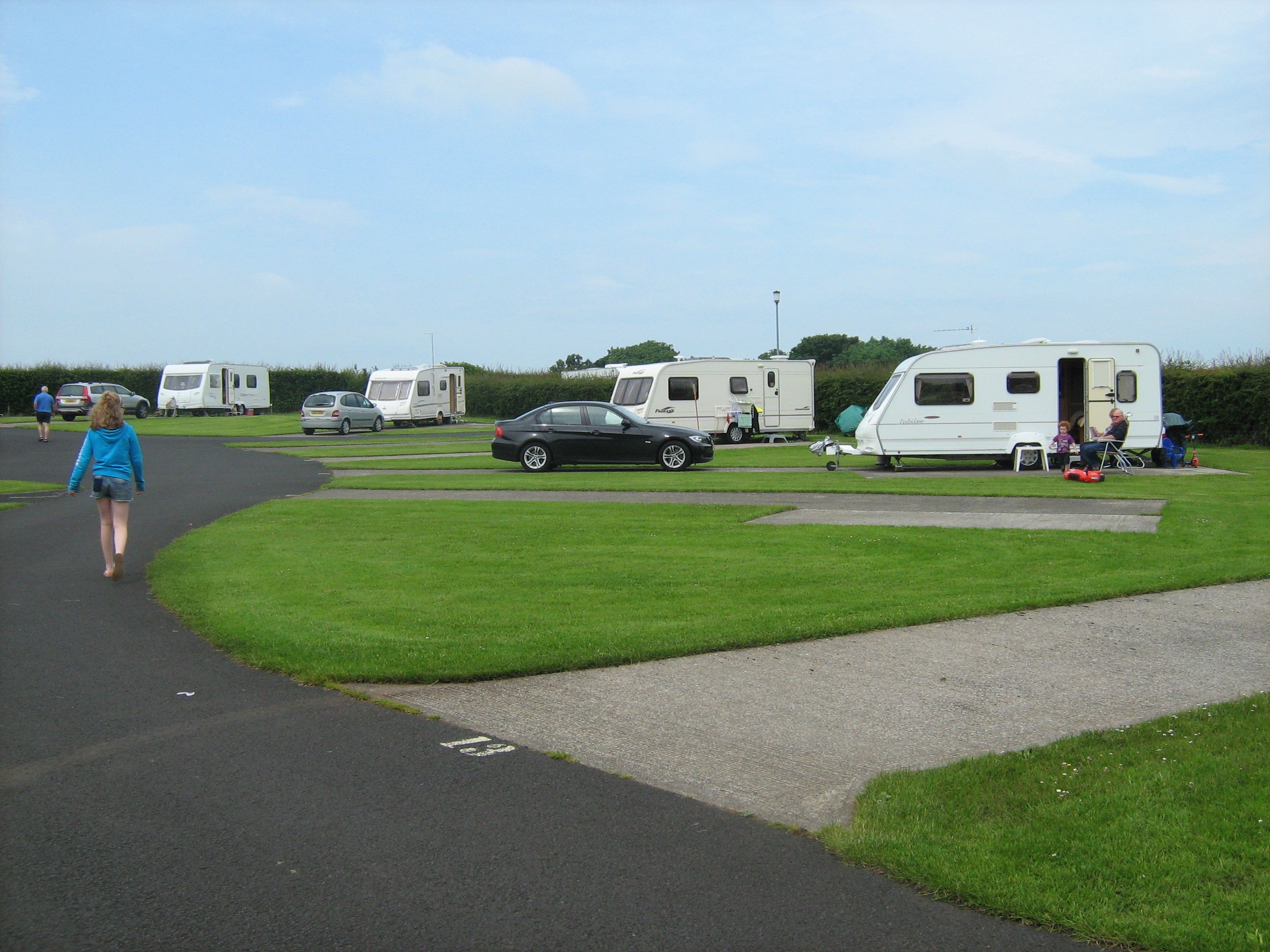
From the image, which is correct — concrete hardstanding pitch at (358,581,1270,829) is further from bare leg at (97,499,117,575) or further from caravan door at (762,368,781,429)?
caravan door at (762,368,781,429)

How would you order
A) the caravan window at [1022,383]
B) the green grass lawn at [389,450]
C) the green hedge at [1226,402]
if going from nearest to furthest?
the caravan window at [1022,383] < the green grass lawn at [389,450] < the green hedge at [1226,402]

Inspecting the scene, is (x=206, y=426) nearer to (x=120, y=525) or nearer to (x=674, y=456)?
(x=674, y=456)

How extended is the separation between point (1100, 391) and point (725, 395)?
11959 millimetres

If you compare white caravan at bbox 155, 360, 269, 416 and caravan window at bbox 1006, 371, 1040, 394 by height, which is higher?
white caravan at bbox 155, 360, 269, 416

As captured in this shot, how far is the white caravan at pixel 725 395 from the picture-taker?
103 ft

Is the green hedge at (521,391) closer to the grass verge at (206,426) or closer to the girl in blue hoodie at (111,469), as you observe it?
the grass verge at (206,426)

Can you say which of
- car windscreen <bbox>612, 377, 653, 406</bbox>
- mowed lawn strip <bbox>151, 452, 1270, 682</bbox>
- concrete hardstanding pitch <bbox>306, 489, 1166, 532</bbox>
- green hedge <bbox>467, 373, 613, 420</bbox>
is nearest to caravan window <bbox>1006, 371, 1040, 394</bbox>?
concrete hardstanding pitch <bbox>306, 489, 1166, 532</bbox>

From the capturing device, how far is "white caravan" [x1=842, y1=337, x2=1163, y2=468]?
22.6 metres

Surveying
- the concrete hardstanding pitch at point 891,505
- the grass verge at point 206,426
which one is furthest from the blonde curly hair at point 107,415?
the grass verge at point 206,426

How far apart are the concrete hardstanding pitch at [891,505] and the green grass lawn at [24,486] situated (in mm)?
5468

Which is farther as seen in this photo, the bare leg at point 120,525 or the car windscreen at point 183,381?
the car windscreen at point 183,381

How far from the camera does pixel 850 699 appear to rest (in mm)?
6160

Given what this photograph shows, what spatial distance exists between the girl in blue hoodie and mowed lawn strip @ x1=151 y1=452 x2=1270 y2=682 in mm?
609

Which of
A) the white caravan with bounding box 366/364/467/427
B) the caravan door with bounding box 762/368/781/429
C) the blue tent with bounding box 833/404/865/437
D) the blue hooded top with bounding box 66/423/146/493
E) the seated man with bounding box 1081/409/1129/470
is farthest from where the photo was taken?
the white caravan with bounding box 366/364/467/427
